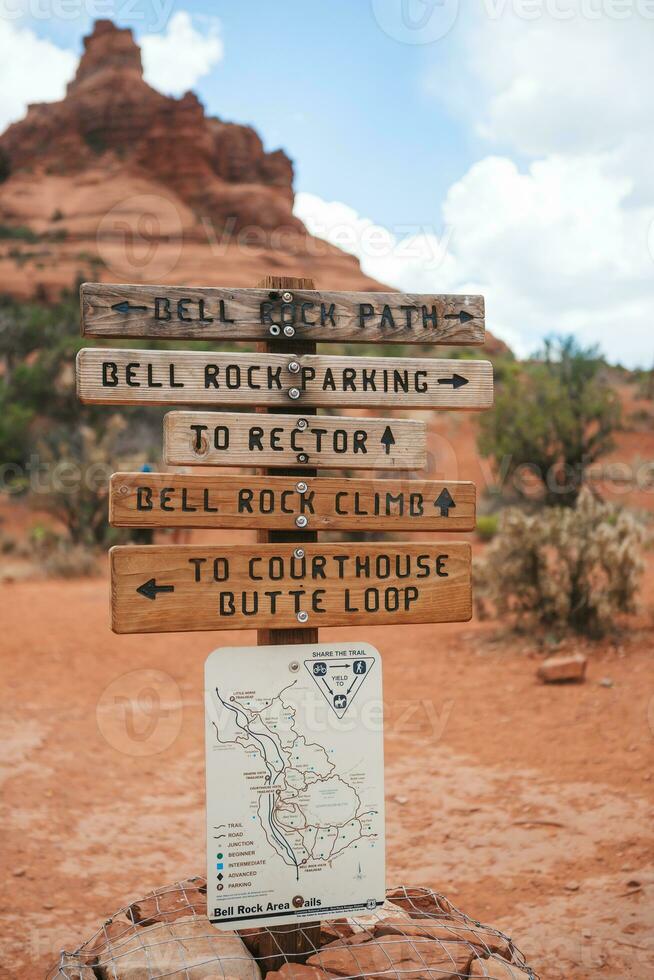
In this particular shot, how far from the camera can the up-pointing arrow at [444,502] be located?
3025 millimetres

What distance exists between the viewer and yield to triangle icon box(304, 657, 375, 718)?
2.93 meters

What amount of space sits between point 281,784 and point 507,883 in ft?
5.84

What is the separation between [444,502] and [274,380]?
0.71 m

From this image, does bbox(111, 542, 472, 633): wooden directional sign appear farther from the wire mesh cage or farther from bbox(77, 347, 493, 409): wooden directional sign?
the wire mesh cage

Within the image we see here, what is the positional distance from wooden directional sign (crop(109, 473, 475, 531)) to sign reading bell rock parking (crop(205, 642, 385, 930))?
425 millimetres

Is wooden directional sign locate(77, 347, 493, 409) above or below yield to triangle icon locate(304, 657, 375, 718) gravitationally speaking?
above

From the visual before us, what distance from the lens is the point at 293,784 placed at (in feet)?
9.41

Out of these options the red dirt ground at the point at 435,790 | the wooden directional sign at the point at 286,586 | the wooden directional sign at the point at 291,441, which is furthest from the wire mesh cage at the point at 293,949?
the wooden directional sign at the point at 291,441

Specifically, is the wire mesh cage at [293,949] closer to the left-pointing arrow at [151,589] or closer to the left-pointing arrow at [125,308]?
the left-pointing arrow at [151,589]

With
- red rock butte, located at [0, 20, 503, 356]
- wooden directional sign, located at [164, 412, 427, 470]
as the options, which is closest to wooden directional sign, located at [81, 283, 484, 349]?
wooden directional sign, located at [164, 412, 427, 470]

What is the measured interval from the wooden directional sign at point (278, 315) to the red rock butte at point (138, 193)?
39.9 m

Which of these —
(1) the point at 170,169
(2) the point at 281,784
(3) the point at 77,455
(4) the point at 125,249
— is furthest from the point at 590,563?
(1) the point at 170,169

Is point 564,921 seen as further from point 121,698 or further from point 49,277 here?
point 49,277

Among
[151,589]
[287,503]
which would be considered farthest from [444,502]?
[151,589]
